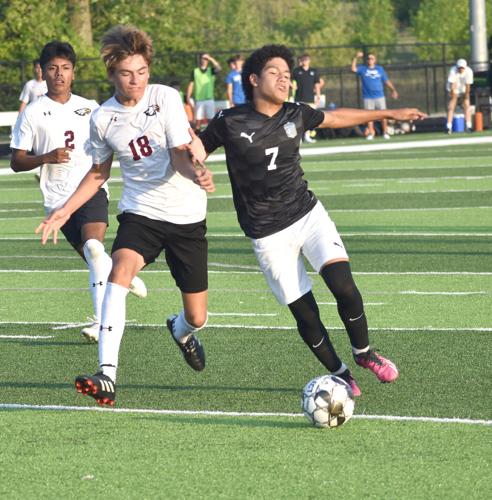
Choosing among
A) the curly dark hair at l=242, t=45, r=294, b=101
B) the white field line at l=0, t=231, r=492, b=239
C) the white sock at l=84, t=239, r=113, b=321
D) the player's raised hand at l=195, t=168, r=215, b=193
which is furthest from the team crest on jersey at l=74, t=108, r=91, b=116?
the white field line at l=0, t=231, r=492, b=239

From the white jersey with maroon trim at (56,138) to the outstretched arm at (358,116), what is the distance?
8.99 ft

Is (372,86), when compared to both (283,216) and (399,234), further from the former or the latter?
(283,216)

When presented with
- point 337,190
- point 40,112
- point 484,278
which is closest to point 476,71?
point 337,190

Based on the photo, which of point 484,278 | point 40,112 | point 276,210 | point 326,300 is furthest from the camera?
point 484,278

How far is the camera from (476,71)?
40.1m

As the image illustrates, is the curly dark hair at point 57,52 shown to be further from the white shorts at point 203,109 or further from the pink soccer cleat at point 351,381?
the white shorts at point 203,109

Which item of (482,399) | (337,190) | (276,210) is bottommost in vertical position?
(337,190)

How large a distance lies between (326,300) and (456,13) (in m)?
56.1

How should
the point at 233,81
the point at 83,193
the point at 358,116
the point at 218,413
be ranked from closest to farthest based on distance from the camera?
1. the point at 218,413
2. the point at 83,193
3. the point at 358,116
4. the point at 233,81

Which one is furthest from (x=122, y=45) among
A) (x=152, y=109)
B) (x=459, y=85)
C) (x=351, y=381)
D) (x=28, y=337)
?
(x=459, y=85)

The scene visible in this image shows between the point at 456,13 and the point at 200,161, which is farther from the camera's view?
the point at 456,13

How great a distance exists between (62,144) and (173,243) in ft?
8.74

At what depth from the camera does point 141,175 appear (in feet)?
27.6

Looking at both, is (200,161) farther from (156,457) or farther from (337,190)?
(337,190)
